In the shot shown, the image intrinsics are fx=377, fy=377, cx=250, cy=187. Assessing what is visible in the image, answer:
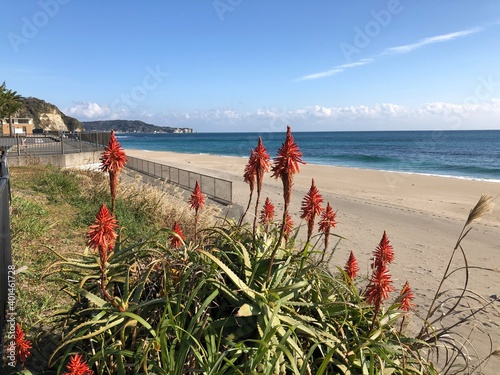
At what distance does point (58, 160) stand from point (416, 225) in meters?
17.9

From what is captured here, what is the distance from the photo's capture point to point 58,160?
2000cm

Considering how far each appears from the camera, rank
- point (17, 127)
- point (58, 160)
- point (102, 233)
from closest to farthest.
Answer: point (102, 233) → point (58, 160) → point (17, 127)

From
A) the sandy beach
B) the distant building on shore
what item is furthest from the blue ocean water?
the distant building on shore

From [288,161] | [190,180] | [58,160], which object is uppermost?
[288,161]

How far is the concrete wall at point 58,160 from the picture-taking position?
17719 millimetres

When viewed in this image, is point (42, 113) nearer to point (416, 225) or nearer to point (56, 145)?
point (56, 145)

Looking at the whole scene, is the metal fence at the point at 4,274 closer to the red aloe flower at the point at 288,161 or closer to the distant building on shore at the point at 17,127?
the red aloe flower at the point at 288,161

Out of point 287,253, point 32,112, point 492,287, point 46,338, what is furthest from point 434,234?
point 32,112

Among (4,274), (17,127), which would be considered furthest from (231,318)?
(17,127)

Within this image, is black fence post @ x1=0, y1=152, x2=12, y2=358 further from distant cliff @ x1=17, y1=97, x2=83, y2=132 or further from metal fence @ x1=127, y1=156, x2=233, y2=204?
distant cliff @ x1=17, y1=97, x2=83, y2=132

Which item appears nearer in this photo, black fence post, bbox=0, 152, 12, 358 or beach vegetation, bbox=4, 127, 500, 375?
beach vegetation, bbox=4, 127, 500, 375

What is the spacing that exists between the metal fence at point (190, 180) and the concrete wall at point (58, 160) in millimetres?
3078

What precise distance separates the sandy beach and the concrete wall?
8118 millimetres

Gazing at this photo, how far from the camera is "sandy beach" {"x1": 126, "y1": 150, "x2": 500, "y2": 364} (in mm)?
9570
